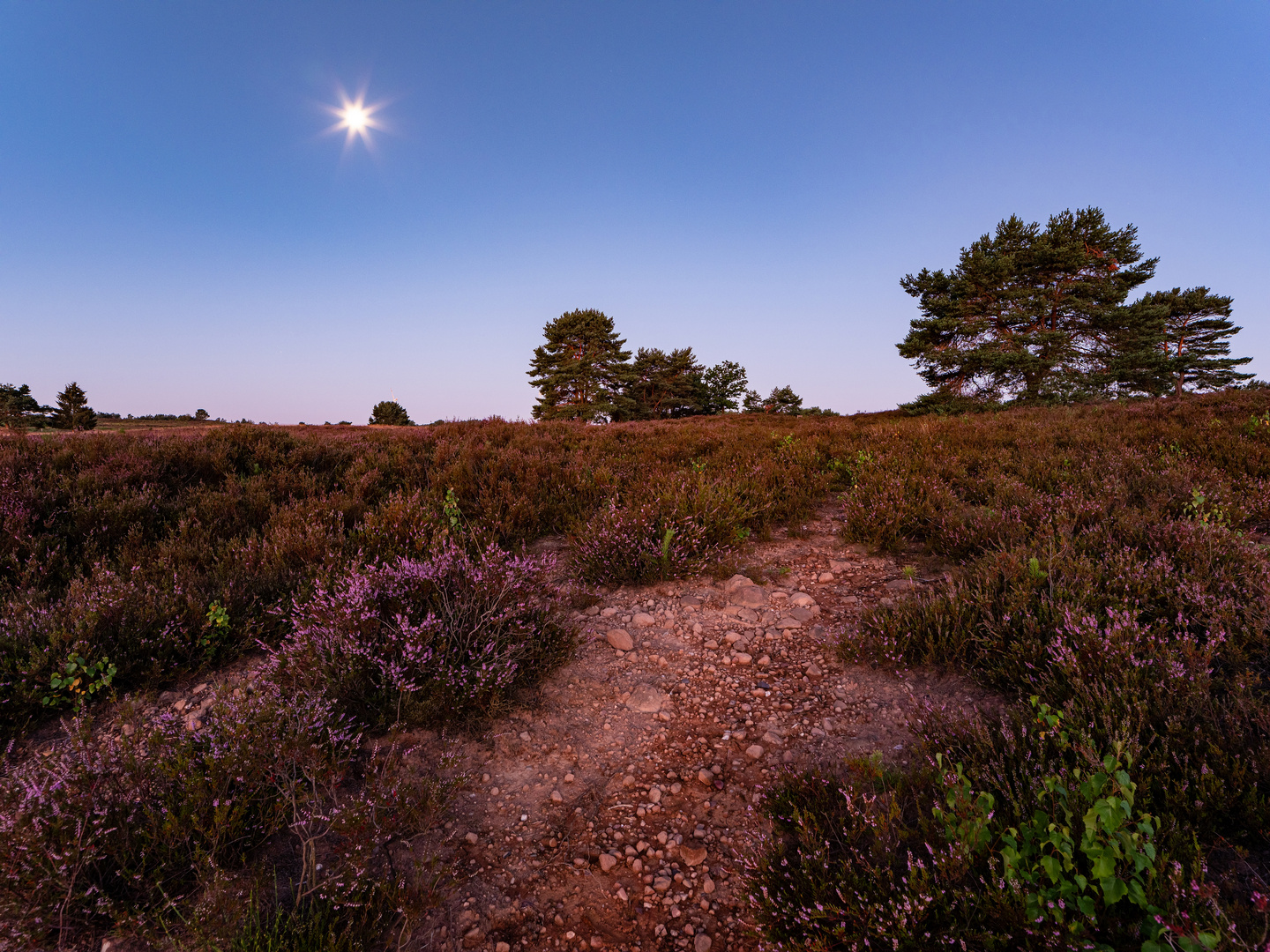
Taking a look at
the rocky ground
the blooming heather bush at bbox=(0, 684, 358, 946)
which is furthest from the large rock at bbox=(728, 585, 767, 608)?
the blooming heather bush at bbox=(0, 684, 358, 946)

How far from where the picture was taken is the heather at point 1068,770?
1.53 meters

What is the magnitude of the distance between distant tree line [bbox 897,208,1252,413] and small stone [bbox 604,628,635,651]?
2662 centimetres

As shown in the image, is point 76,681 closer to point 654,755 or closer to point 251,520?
point 251,520

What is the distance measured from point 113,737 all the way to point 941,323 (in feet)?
104

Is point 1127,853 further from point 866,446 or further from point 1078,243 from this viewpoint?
point 1078,243

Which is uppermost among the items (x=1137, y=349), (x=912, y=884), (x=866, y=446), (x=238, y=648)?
(x=1137, y=349)

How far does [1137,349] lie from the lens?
1046 inches

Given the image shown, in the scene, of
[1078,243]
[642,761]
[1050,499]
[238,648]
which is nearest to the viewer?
[642,761]

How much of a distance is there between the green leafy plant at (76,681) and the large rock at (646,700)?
2961 millimetres

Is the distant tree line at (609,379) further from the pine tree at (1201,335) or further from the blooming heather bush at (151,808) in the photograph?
the blooming heather bush at (151,808)

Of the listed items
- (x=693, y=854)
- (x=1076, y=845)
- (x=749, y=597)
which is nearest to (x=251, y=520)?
(x=749, y=597)

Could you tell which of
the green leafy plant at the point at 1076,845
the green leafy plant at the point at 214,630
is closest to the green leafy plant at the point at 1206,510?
the green leafy plant at the point at 1076,845

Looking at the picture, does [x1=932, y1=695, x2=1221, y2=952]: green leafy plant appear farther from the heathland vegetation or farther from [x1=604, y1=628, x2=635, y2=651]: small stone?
[x1=604, y1=628, x2=635, y2=651]: small stone

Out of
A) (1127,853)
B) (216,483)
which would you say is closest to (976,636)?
(1127,853)
